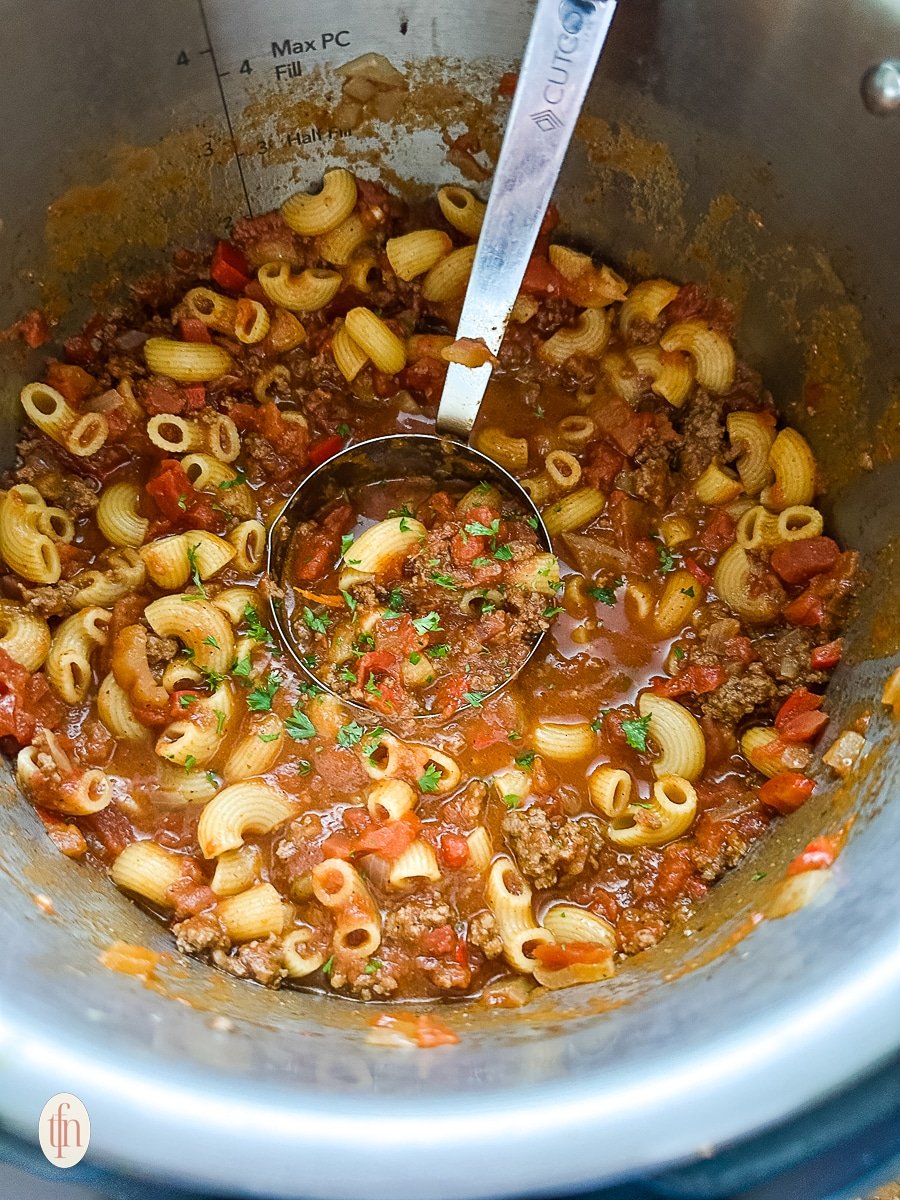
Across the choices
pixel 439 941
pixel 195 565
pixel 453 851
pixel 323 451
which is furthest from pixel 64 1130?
pixel 323 451

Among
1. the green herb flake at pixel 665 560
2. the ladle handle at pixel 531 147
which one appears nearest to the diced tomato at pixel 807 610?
the green herb flake at pixel 665 560

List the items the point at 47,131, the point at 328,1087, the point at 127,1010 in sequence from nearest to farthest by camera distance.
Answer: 1. the point at 328,1087
2. the point at 127,1010
3. the point at 47,131

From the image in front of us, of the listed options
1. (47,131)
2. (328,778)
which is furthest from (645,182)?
(328,778)

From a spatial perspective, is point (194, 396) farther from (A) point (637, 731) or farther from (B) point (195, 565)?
(A) point (637, 731)

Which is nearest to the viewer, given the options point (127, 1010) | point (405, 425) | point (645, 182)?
point (127, 1010)

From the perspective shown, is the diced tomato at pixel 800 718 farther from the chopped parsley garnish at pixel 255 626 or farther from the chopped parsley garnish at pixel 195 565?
the chopped parsley garnish at pixel 195 565

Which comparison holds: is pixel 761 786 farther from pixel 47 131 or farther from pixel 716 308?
pixel 47 131

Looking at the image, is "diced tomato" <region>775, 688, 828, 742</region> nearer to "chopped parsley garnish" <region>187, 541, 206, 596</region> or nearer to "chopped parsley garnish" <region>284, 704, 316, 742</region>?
"chopped parsley garnish" <region>284, 704, 316, 742</region>

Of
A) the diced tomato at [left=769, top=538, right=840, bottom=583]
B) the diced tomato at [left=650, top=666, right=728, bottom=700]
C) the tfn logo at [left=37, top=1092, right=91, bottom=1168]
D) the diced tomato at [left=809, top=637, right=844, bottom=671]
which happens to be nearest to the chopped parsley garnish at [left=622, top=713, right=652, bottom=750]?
the diced tomato at [left=650, top=666, right=728, bottom=700]
